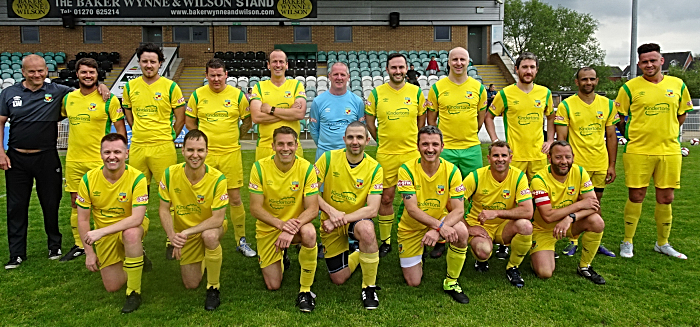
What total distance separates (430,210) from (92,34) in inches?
940

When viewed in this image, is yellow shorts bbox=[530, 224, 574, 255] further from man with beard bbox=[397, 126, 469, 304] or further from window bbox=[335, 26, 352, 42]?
window bbox=[335, 26, 352, 42]

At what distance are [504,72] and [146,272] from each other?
21737mm

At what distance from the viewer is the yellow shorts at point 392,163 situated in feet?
15.8

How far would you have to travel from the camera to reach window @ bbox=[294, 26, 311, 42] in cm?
2336

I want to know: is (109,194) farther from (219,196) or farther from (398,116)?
(398,116)

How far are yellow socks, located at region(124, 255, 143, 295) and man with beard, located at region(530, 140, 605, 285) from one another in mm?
3264

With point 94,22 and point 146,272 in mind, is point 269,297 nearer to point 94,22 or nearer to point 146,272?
point 146,272

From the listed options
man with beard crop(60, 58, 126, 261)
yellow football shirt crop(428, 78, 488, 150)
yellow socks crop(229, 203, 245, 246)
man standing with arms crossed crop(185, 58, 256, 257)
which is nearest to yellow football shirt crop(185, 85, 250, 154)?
man standing with arms crossed crop(185, 58, 256, 257)

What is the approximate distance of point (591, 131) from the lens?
4684 millimetres

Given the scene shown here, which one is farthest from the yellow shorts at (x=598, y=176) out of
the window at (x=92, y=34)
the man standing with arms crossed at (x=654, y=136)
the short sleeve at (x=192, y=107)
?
the window at (x=92, y=34)

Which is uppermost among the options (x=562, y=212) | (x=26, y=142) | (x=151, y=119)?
(x=151, y=119)

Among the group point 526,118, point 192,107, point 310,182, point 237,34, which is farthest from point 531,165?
point 237,34

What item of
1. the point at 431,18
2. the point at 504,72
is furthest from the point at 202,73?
the point at 504,72

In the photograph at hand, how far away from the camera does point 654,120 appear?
4.55m
